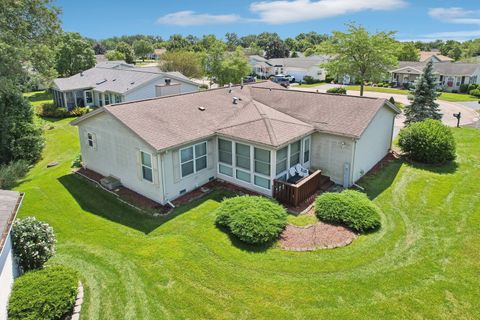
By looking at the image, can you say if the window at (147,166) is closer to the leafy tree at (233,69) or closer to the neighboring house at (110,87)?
the neighboring house at (110,87)

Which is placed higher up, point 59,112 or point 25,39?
point 25,39

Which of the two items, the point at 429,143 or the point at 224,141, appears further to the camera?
the point at 429,143

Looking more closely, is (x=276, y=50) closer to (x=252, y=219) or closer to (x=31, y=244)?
(x=252, y=219)

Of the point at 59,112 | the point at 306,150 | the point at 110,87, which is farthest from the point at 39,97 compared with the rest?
the point at 306,150

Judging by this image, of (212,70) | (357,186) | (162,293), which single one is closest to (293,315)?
(162,293)

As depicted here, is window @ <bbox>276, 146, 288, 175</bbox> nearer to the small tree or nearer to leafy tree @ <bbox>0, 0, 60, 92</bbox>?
the small tree

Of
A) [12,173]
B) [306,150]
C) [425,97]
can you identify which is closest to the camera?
[306,150]

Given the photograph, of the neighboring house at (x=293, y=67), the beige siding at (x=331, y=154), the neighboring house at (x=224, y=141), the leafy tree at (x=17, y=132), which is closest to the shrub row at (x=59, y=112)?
the leafy tree at (x=17, y=132)
